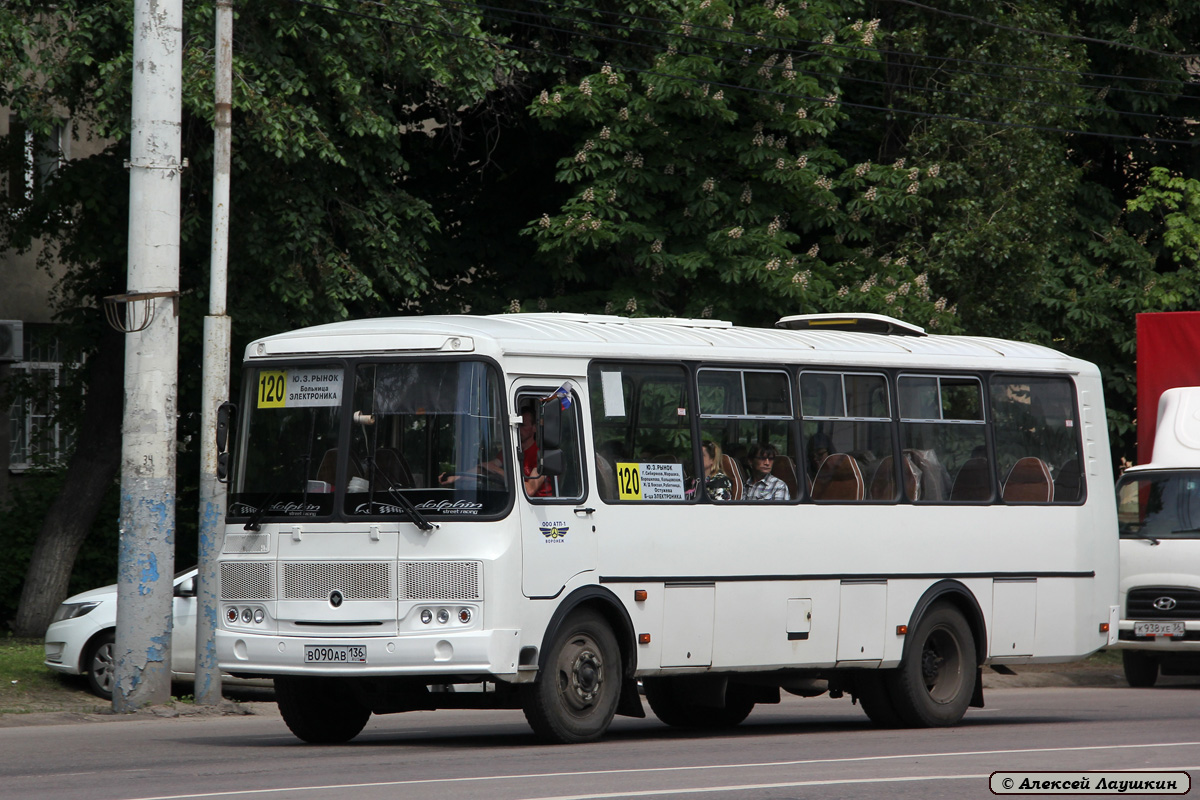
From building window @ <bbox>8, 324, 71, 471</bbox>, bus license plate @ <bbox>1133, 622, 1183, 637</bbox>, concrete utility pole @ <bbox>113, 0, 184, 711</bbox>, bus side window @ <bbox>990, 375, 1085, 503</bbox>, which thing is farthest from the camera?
building window @ <bbox>8, 324, 71, 471</bbox>

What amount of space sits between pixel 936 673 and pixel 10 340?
15680 millimetres

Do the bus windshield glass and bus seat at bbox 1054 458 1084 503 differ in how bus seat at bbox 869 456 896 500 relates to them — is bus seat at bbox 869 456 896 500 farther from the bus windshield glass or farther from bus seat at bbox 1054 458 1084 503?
the bus windshield glass

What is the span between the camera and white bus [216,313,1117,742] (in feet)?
37.5

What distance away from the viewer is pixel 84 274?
22.7 m

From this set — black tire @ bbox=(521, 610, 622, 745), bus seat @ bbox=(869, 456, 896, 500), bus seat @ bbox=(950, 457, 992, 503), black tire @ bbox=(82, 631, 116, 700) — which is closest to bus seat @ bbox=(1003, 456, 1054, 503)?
bus seat @ bbox=(950, 457, 992, 503)

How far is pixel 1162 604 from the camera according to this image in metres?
20.2

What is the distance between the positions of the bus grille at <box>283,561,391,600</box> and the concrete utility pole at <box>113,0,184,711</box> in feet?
12.5

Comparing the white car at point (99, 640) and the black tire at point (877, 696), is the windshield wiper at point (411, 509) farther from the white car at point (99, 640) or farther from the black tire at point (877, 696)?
the white car at point (99, 640)

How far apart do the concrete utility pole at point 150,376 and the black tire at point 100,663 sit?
1.68m

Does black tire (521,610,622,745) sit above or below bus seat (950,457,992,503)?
below

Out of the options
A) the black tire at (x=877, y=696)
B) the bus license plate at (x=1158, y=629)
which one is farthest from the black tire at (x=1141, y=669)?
the black tire at (x=877, y=696)

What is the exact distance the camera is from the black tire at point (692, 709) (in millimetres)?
14086

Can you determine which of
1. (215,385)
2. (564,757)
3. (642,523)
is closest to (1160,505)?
(642,523)

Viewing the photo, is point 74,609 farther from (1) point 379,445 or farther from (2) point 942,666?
(2) point 942,666
